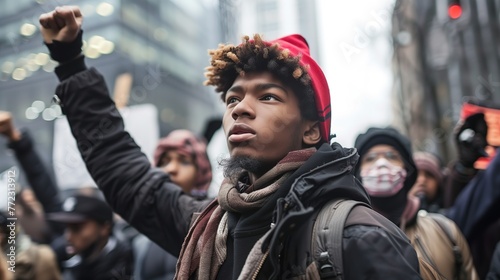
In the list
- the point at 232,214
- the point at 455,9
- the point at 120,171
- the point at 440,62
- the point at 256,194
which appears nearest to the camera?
the point at 256,194

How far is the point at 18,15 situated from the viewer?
306 inches

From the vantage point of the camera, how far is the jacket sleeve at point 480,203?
3605mm

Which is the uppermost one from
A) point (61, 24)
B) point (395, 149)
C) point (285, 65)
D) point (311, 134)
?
point (61, 24)

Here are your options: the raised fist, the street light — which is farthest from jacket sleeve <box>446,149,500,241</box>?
the street light

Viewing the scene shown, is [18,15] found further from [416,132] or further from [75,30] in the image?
[416,132]

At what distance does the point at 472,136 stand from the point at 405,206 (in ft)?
3.39

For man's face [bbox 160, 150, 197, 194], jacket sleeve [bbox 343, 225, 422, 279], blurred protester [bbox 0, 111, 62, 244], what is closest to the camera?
jacket sleeve [bbox 343, 225, 422, 279]

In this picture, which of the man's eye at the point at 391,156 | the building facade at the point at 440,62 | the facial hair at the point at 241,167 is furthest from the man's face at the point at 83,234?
the building facade at the point at 440,62

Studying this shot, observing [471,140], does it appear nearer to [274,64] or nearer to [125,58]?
[274,64]

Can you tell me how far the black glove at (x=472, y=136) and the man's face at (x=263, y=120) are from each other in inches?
93.2

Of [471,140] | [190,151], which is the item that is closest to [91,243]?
[190,151]

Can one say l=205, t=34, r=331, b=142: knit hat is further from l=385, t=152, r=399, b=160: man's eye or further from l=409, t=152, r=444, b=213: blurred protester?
l=409, t=152, r=444, b=213: blurred protester

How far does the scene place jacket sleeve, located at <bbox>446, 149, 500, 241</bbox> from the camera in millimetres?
3605

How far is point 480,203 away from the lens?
3.77 meters
